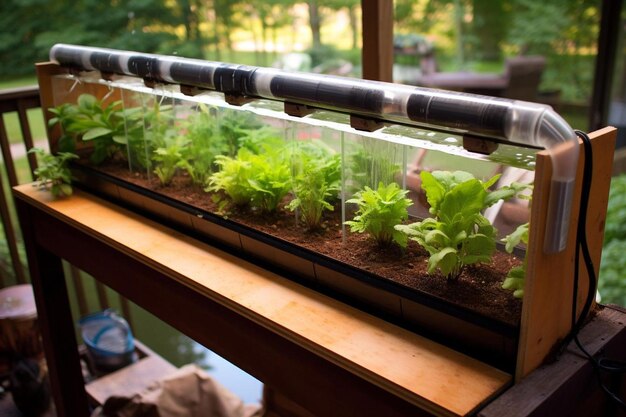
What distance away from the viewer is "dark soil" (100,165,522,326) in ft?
3.43

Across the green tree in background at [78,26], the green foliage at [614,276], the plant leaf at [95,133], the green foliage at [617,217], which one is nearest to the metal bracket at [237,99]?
the plant leaf at [95,133]

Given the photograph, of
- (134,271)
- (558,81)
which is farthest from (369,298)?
(558,81)

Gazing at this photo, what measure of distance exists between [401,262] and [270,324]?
0.29 m

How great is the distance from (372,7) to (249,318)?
47.3 inches

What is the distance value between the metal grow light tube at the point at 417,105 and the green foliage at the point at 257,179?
0.18 m

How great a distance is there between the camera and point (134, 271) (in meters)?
1.59

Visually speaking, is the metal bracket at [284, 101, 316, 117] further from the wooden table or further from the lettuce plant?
the wooden table

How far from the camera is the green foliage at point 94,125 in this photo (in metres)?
1.94

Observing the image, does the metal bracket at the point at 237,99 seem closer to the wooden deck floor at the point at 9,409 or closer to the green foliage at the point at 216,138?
the green foliage at the point at 216,138

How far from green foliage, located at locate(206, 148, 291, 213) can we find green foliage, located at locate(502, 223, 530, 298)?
58 cm

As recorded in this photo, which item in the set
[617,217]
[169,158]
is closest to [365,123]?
[169,158]

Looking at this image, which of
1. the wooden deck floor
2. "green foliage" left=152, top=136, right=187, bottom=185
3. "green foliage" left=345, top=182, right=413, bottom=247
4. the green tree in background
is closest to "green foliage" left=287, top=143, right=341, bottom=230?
"green foliage" left=345, top=182, right=413, bottom=247

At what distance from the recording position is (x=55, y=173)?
1948 millimetres

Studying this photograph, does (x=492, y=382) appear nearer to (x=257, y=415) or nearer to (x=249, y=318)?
(x=249, y=318)
